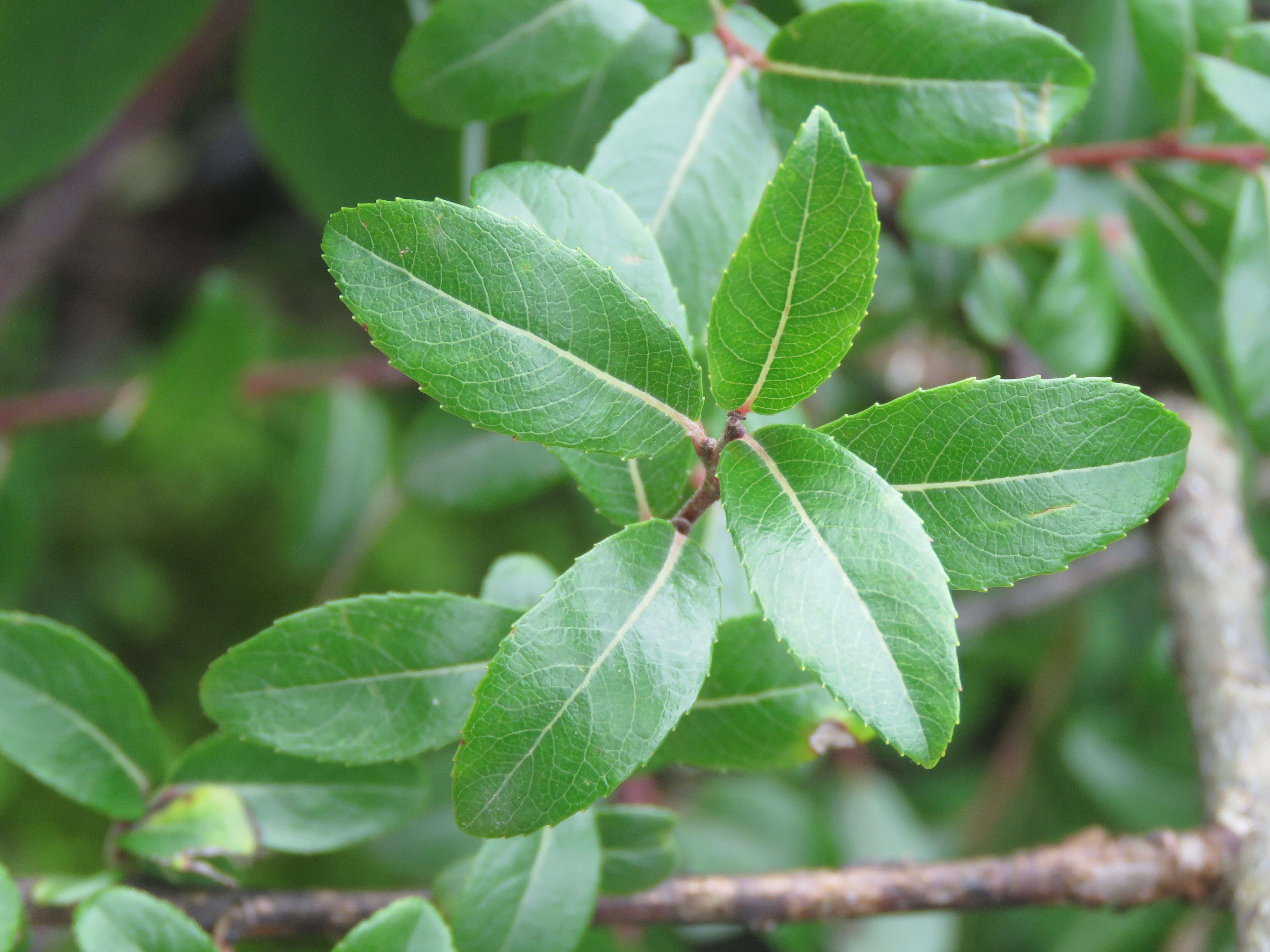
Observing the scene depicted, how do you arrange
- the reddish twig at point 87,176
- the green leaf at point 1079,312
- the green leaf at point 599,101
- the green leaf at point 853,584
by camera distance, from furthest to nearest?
the reddish twig at point 87,176 → the green leaf at point 1079,312 → the green leaf at point 599,101 → the green leaf at point 853,584

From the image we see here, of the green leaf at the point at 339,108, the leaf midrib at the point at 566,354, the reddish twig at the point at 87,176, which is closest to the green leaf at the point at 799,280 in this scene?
the leaf midrib at the point at 566,354

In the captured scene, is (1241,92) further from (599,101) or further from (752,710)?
(752,710)

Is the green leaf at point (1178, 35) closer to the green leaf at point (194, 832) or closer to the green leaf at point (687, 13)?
the green leaf at point (687, 13)

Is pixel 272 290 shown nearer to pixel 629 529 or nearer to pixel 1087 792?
pixel 629 529

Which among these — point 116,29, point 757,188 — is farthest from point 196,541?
point 757,188

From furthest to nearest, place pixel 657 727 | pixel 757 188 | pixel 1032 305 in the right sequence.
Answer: pixel 1032 305 → pixel 757 188 → pixel 657 727

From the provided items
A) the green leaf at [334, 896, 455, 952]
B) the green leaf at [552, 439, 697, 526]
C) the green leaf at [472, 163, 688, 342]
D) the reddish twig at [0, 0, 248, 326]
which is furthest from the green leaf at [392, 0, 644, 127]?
the reddish twig at [0, 0, 248, 326]
